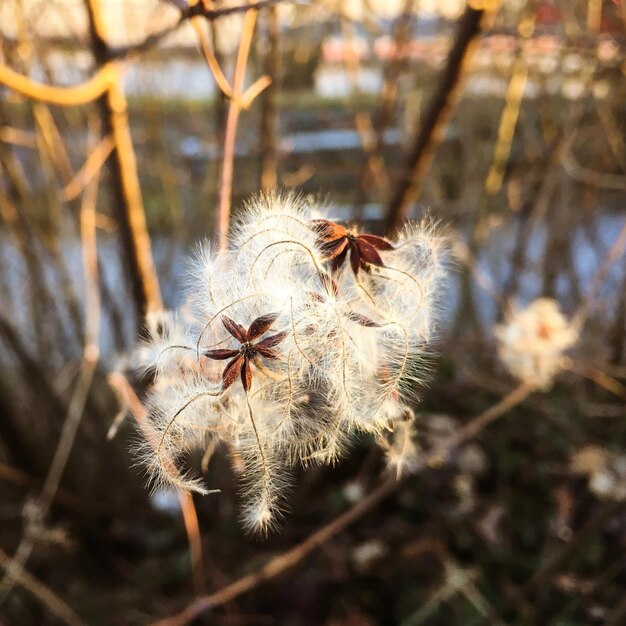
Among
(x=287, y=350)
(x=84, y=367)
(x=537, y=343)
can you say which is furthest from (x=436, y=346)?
(x=84, y=367)

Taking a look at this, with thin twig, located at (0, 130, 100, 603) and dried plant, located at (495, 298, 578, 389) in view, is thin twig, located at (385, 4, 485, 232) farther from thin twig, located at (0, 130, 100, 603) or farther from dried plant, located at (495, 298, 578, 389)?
thin twig, located at (0, 130, 100, 603)

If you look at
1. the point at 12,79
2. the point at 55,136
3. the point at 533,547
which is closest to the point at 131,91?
the point at 55,136

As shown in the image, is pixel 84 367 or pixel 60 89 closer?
pixel 60 89

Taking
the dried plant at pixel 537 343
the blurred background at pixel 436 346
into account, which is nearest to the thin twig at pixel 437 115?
the blurred background at pixel 436 346

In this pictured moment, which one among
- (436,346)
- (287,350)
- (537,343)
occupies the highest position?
(537,343)

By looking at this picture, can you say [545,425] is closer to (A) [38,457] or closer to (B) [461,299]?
(B) [461,299]

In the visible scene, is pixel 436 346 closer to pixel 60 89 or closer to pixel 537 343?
pixel 537 343

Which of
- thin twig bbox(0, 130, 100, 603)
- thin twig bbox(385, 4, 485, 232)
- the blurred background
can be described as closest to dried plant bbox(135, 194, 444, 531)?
the blurred background
